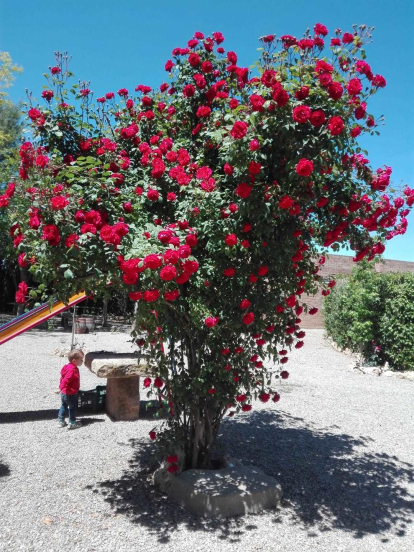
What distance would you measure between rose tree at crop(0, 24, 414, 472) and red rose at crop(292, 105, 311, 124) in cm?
1

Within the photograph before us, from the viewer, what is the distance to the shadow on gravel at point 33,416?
6.27 meters

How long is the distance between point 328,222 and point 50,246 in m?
2.29

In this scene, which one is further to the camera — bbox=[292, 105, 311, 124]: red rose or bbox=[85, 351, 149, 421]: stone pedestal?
bbox=[85, 351, 149, 421]: stone pedestal

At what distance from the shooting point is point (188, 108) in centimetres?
439

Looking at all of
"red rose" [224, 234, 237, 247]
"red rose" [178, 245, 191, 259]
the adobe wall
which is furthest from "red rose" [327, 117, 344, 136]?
the adobe wall

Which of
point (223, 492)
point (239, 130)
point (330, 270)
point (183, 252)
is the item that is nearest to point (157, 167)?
point (239, 130)

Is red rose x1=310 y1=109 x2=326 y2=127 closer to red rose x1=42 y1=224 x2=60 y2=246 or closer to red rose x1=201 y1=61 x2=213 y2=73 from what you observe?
red rose x1=201 y1=61 x2=213 y2=73

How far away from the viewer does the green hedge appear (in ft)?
35.2

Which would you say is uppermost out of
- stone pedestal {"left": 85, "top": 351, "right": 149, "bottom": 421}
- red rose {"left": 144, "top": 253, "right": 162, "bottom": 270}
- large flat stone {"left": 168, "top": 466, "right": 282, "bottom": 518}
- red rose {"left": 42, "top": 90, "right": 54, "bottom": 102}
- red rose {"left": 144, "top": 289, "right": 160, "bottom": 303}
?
red rose {"left": 42, "top": 90, "right": 54, "bottom": 102}

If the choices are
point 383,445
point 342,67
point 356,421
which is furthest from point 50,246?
point 356,421

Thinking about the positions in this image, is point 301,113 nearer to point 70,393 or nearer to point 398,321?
point 70,393

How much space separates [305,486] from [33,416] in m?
3.92

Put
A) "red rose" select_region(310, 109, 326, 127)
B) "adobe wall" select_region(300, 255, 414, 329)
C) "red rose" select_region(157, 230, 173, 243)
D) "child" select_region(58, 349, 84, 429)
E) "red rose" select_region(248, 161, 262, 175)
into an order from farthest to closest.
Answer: "adobe wall" select_region(300, 255, 414, 329), "child" select_region(58, 349, 84, 429), "red rose" select_region(248, 161, 262, 175), "red rose" select_region(310, 109, 326, 127), "red rose" select_region(157, 230, 173, 243)

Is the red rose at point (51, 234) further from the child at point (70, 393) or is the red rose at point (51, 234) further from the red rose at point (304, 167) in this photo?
the child at point (70, 393)
